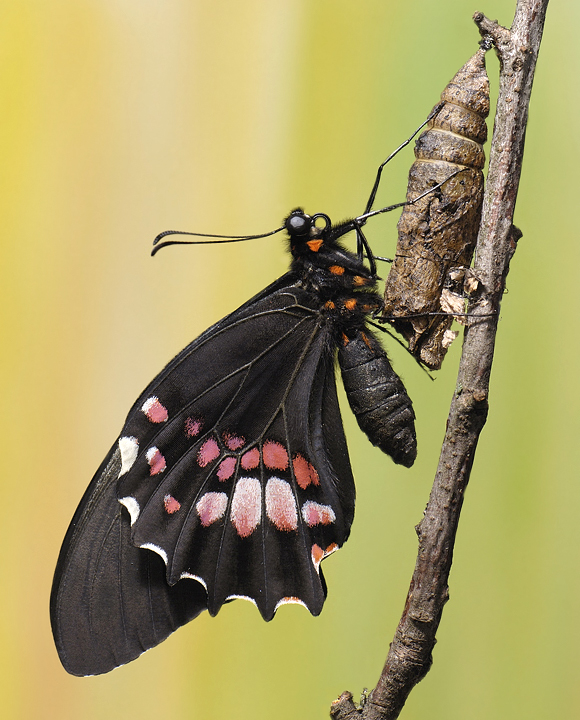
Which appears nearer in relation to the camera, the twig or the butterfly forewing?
the twig

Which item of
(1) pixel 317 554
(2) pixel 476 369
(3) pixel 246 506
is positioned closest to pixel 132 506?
(3) pixel 246 506

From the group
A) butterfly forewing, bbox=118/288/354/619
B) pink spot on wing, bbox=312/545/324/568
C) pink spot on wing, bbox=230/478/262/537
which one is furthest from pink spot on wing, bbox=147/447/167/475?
pink spot on wing, bbox=312/545/324/568

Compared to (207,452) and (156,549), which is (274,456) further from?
(156,549)

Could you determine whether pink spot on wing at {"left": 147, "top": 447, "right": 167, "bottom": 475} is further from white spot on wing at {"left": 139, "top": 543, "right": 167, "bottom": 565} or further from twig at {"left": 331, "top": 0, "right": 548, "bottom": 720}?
twig at {"left": 331, "top": 0, "right": 548, "bottom": 720}

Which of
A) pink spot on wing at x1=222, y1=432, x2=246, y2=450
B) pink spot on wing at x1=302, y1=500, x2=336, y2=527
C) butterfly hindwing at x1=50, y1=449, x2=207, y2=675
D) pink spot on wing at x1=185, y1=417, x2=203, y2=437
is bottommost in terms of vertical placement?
butterfly hindwing at x1=50, y1=449, x2=207, y2=675

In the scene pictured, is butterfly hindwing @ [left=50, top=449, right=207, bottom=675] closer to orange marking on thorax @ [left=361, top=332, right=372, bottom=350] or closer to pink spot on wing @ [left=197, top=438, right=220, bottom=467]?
pink spot on wing @ [left=197, top=438, right=220, bottom=467]

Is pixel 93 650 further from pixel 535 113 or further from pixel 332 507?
pixel 535 113

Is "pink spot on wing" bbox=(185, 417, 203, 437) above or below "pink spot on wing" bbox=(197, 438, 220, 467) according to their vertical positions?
above

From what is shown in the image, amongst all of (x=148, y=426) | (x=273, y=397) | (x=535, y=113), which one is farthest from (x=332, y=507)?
(x=535, y=113)
